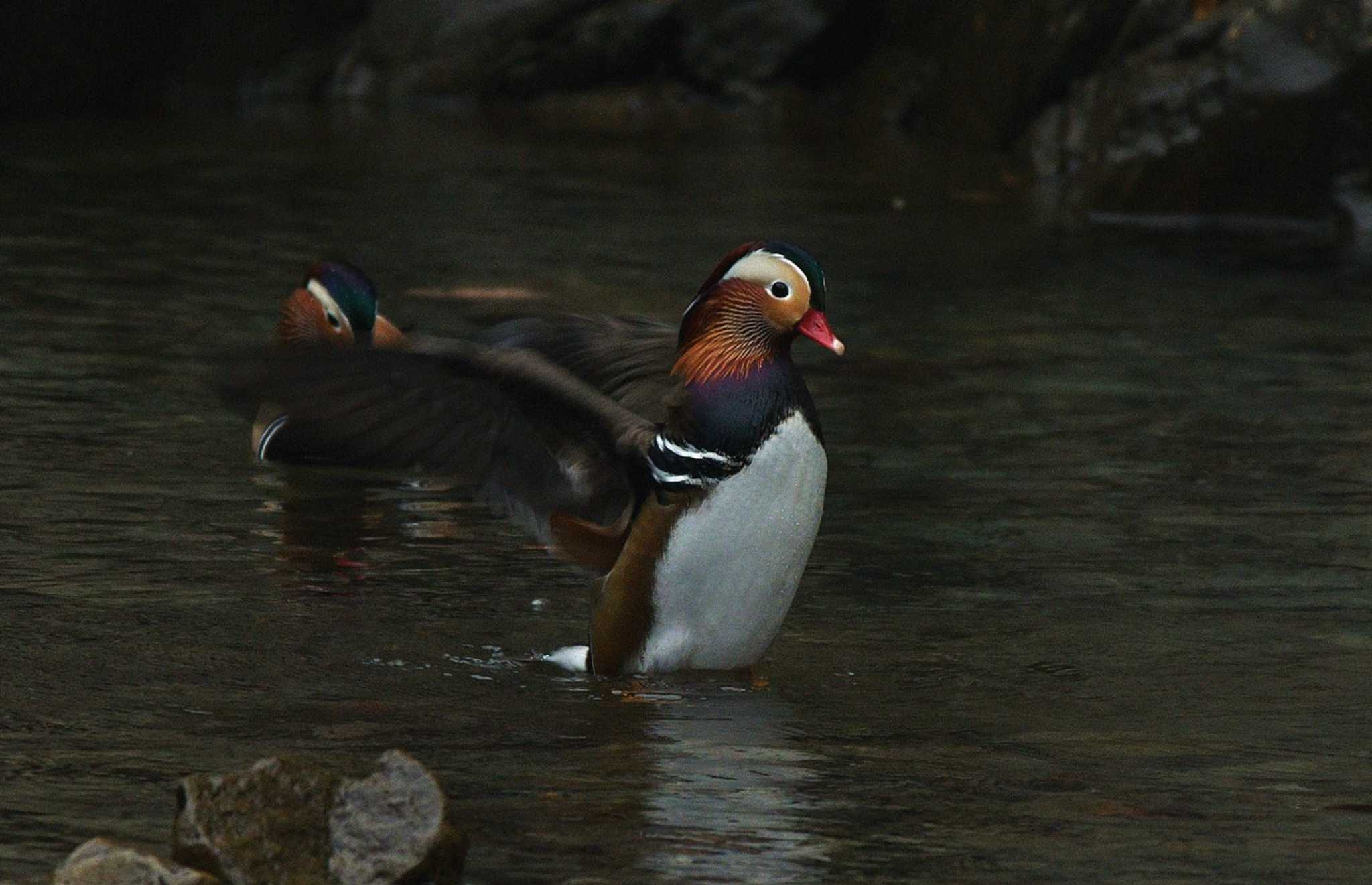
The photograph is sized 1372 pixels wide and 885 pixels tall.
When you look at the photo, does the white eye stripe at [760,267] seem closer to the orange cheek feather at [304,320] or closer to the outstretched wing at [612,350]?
the outstretched wing at [612,350]

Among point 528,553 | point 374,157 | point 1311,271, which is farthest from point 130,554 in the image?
point 374,157

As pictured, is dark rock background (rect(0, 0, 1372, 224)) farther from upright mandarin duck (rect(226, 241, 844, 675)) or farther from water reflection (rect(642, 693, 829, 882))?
water reflection (rect(642, 693, 829, 882))

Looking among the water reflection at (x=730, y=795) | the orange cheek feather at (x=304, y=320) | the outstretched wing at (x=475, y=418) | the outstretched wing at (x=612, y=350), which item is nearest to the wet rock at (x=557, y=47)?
the orange cheek feather at (x=304, y=320)

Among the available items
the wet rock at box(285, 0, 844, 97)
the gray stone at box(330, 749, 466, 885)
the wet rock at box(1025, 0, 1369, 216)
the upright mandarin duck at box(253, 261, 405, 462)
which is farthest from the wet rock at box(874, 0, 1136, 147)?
the gray stone at box(330, 749, 466, 885)

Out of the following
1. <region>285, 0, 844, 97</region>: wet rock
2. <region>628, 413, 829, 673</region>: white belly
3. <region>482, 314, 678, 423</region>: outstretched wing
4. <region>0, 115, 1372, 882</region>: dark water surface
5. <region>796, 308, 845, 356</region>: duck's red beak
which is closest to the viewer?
<region>0, 115, 1372, 882</region>: dark water surface

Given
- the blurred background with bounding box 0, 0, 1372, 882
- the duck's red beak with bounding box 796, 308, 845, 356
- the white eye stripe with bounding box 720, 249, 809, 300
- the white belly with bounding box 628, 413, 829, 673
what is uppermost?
the white eye stripe with bounding box 720, 249, 809, 300

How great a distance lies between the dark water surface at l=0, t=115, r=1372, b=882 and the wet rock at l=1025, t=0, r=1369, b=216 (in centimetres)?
168

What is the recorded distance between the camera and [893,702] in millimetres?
6316

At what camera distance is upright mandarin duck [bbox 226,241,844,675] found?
20.2 feet

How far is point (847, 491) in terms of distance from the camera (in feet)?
29.3

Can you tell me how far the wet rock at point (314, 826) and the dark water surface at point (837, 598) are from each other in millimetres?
257

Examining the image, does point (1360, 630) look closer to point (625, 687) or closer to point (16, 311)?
point (625, 687)

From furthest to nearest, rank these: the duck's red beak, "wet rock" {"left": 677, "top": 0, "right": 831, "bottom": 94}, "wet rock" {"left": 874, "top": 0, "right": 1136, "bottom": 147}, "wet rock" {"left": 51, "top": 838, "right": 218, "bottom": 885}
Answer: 1. "wet rock" {"left": 677, "top": 0, "right": 831, "bottom": 94}
2. "wet rock" {"left": 874, "top": 0, "right": 1136, "bottom": 147}
3. the duck's red beak
4. "wet rock" {"left": 51, "top": 838, "right": 218, "bottom": 885}

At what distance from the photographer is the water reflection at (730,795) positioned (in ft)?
16.1
